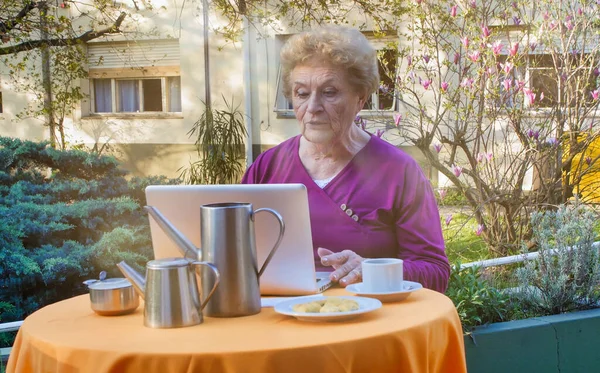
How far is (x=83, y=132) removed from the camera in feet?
42.8

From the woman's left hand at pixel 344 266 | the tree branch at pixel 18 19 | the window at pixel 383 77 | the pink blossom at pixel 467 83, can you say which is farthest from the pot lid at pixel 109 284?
the tree branch at pixel 18 19

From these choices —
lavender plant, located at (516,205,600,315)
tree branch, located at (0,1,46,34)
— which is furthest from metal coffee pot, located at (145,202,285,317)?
tree branch, located at (0,1,46,34)

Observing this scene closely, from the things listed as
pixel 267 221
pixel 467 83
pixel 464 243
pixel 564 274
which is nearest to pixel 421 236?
pixel 267 221

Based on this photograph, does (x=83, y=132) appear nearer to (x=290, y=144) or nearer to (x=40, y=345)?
(x=290, y=144)

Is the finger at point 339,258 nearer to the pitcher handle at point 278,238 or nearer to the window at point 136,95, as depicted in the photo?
the pitcher handle at point 278,238

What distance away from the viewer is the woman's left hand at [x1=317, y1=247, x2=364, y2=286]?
2.05m

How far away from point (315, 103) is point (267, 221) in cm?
78

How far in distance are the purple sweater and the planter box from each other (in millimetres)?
1075

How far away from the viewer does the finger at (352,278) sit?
2.05m

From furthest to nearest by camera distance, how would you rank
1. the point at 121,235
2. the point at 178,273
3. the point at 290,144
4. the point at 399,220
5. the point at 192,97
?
the point at 192,97 < the point at 121,235 < the point at 290,144 < the point at 399,220 < the point at 178,273

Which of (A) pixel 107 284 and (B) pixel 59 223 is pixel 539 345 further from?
(B) pixel 59 223

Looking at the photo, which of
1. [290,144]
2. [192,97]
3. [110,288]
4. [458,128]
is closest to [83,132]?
[192,97]

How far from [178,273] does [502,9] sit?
497 centimetres

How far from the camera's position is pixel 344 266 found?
2.07 metres
